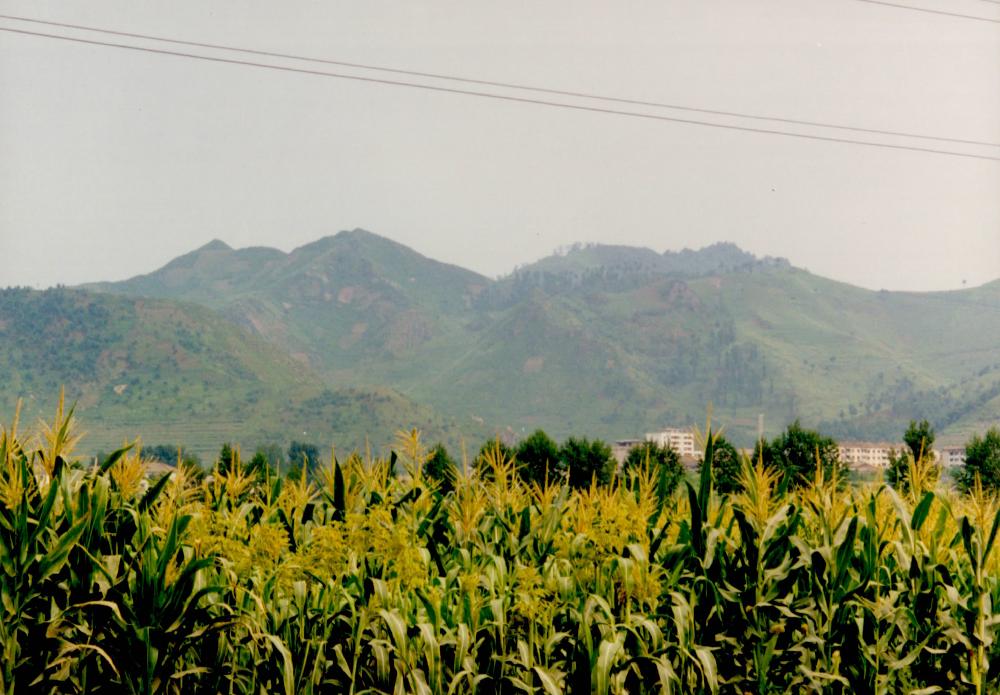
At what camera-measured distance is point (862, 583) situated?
565 cm

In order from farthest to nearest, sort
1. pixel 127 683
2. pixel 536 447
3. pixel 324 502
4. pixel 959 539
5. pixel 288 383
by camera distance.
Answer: pixel 288 383 → pixel 536 447 → pixel 324 502 → pixel 959 539 → pixel 127 683

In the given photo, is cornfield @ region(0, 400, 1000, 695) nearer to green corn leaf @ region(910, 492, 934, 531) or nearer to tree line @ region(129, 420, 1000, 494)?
green corn leaf @ region(910, 492, 934, 531)

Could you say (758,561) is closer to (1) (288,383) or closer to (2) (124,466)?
(2) (124,466)

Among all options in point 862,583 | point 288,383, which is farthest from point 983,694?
point 288,383

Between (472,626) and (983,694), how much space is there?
8.94 ft

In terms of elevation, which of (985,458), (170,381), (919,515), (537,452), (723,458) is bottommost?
(723,458)

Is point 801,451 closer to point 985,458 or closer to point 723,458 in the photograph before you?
point 723,458

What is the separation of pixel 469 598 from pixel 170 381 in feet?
552

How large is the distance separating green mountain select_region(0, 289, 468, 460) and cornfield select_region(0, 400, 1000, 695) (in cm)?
13247

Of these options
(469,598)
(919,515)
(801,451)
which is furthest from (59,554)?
(801,451)

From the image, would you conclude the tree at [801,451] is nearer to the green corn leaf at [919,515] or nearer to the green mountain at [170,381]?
the green corn leaf at [919,515]

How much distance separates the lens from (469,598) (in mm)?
5238

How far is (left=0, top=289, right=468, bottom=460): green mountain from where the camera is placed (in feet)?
488

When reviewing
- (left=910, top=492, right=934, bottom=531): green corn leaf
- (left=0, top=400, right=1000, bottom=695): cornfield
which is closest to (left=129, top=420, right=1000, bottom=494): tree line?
(left=910, top=492, right=934, bottom=531): green corn leaf
